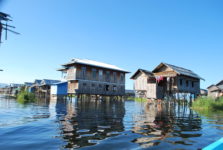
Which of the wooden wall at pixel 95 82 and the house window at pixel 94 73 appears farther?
the house window at pixel 94 73

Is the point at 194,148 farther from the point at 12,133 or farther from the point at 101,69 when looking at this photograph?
the point at 101,69

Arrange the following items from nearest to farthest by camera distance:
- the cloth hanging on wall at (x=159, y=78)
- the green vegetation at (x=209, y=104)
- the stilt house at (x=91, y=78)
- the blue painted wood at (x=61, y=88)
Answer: the green vegetation at (x=209, y=104), the cloth hanging on wall at (x=159, y=78), the stilt house at (x=91, y=78), the blue painted wood at (x=61, y=88)

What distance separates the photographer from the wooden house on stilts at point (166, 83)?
25.2m

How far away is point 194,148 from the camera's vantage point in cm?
532

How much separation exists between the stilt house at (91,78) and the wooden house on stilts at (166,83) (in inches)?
201

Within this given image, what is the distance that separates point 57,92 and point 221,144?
32667 millimetres

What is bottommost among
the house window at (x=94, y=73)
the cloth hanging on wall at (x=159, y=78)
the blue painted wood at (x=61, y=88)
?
the blue painted wood at (x=61, y=88)

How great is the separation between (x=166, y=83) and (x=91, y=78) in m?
12.1

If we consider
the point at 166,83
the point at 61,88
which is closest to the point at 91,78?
the point at 61,88

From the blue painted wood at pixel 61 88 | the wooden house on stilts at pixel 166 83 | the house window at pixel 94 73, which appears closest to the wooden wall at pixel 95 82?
the house window at pixel 94 73

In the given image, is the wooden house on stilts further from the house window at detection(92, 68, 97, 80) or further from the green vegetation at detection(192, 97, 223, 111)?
the house window at detection(92, 68, 97, 80)

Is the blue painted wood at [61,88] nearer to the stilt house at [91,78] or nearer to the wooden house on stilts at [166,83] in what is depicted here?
the stilt house at [91,78]

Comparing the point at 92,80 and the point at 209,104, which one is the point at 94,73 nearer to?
the point at 92,80

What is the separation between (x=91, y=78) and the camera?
3111 centimetres
